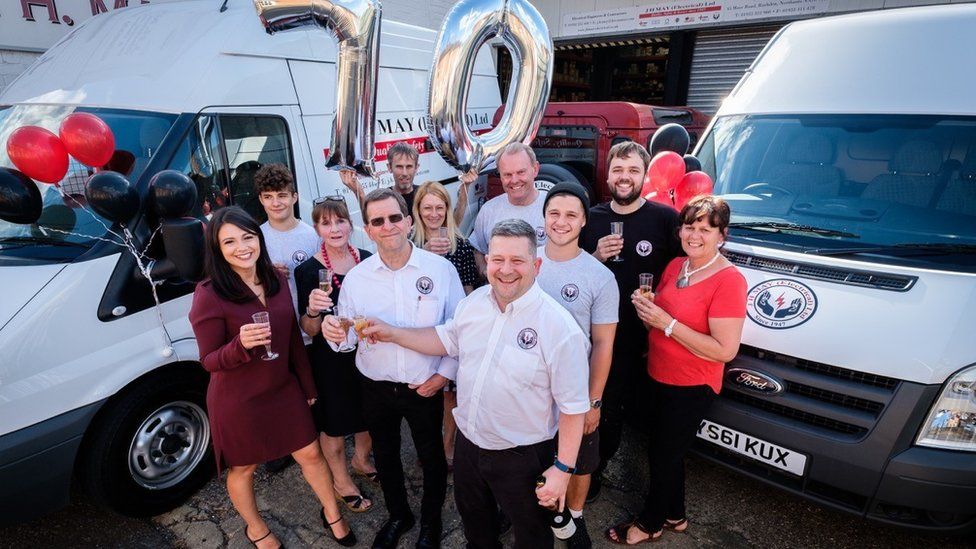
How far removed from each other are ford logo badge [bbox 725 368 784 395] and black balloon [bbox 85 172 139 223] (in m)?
3.15

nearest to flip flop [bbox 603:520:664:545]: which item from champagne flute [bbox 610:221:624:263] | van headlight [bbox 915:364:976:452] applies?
van headlight [bbox 915:364:976:452]

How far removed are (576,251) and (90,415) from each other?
8.31 feet

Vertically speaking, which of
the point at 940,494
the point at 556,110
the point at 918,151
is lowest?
the point at 940,494

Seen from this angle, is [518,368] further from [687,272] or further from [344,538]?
[344,538]

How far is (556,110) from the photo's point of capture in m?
6.91

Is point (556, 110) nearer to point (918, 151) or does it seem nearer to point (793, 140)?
point (793, 140)

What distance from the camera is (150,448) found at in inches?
115

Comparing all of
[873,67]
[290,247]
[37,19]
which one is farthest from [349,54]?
[37,19]

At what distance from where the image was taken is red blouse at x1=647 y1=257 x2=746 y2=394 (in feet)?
7.33

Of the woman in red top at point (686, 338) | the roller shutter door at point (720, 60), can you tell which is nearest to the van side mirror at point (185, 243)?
the woman in red top at point (686, 338)

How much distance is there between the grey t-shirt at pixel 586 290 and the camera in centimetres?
228

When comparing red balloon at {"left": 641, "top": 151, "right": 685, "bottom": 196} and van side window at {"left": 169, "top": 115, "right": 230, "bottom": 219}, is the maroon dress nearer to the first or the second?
van side window at {"left": 169, "top": 115, "right": 230, "bottom": 219}

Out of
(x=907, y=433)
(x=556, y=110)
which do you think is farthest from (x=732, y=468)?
(x=556, y=110)

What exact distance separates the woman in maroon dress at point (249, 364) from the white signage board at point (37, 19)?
545cm
